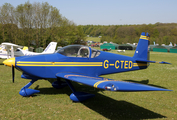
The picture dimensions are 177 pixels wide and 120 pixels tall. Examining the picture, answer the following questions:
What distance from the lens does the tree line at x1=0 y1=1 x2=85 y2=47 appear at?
39016 mm

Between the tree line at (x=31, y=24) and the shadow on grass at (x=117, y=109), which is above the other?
the tree line at (x=31, y=24)

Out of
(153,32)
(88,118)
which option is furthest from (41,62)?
(153,32)

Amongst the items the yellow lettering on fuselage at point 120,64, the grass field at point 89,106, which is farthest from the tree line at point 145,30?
the grass field at point 89,106

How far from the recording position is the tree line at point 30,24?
128 feet

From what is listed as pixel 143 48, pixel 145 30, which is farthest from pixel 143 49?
pixel 145 30

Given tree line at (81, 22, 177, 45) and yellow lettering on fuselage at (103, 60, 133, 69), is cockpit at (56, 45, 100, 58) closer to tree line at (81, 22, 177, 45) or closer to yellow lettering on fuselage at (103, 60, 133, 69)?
yellow lettering on fuselage at (103, 60, 133, 69)

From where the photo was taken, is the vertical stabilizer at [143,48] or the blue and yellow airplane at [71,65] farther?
the vertical stabilizer at [143,48]

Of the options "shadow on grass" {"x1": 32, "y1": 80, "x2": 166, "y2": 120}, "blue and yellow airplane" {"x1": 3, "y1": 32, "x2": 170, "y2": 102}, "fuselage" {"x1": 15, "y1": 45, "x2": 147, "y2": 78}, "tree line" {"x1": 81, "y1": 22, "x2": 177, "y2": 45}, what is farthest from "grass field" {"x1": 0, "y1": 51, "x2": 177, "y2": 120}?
"tree line" {"x1": 81, "y1": 22, "x2": 177, "y2": 45}

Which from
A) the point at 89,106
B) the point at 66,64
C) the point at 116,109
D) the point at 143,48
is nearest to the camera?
the point at 116,109

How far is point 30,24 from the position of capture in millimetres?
41625

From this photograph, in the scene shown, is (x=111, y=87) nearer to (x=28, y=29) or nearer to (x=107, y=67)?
(x=107, y=67)

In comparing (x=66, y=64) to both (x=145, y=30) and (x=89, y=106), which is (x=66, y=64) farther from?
(x=145, y=30)

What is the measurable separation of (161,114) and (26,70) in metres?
5.33

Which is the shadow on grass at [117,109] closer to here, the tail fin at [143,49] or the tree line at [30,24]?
the tail fin at [143,49]
